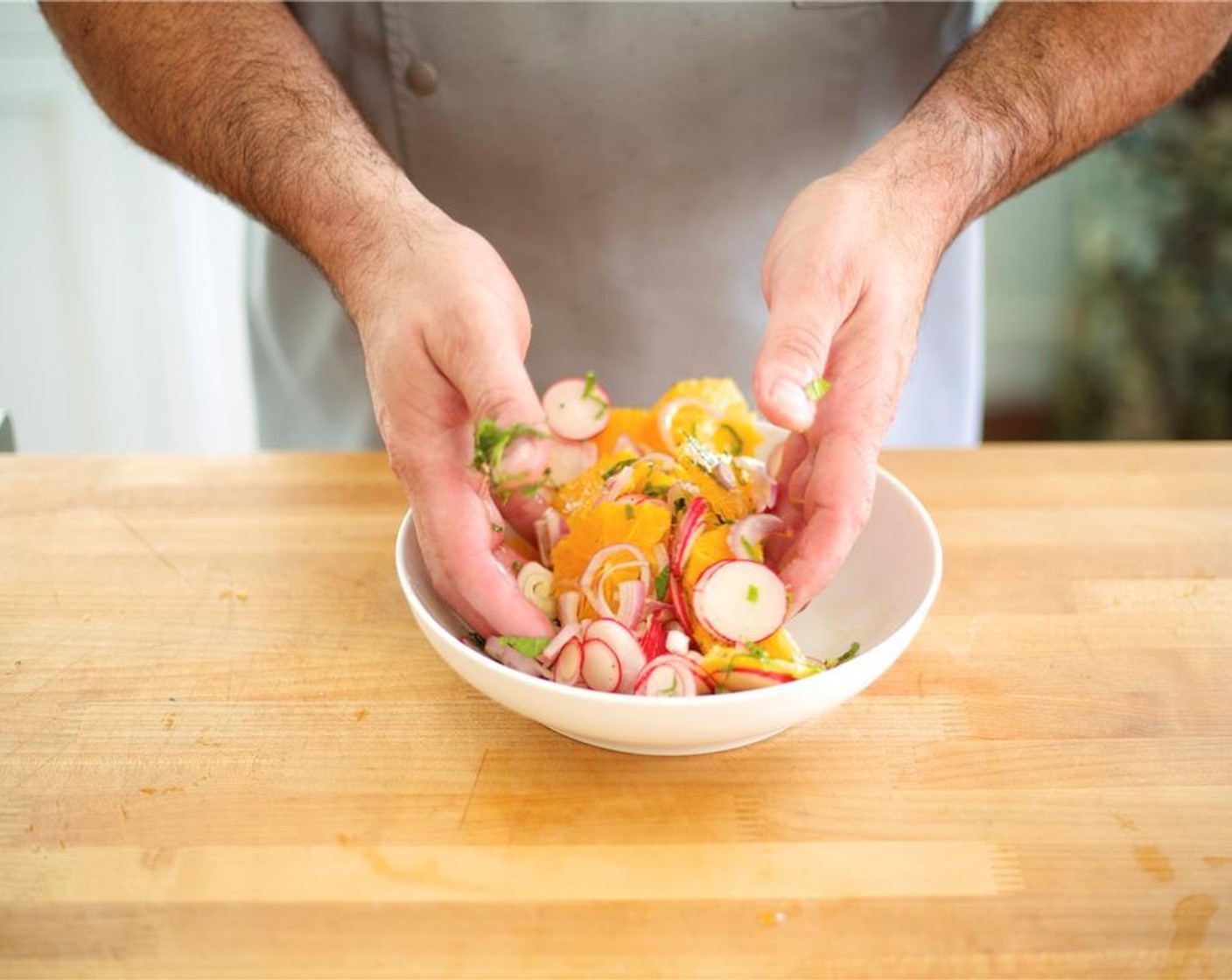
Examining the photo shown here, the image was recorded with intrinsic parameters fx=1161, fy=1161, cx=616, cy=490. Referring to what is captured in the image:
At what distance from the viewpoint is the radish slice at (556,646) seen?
0.94 m

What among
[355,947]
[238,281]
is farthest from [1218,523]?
[238,281]

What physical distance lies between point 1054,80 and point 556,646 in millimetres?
948

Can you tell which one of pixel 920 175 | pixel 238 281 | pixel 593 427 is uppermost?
pixel 920 175

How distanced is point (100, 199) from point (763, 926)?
224 centimetres

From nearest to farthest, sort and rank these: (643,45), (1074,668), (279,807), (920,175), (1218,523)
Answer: (279,807)
(1074,668)
(920,175)
(1218,523)
(643,45)

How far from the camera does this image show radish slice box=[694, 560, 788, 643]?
36.4 inches

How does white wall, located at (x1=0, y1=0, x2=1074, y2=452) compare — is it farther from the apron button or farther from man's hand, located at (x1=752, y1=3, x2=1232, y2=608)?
man's hand, located at (x1=752, y1=3, x2=1232, y2=608)

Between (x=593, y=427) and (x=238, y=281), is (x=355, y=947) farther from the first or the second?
(x=238, y=281)

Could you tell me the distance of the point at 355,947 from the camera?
0.81m

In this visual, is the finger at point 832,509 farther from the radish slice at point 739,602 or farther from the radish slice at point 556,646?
the radish slice at point 556,646

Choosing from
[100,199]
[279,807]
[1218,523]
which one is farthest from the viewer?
[100,199]

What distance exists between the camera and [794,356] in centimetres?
92

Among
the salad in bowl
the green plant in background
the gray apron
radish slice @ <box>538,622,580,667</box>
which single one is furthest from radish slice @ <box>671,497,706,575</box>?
the green plant in background

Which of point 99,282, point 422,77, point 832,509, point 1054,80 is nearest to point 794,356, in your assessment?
point 832,509
